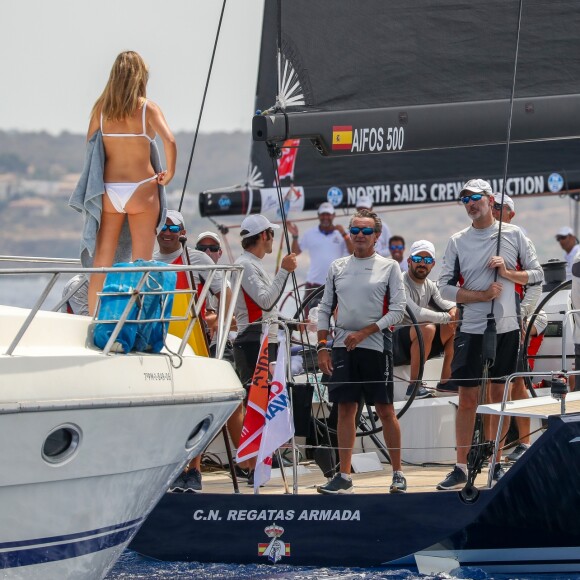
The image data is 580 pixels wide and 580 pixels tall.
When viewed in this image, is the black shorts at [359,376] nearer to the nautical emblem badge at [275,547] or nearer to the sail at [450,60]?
the nautical emblem badge at [275,547]

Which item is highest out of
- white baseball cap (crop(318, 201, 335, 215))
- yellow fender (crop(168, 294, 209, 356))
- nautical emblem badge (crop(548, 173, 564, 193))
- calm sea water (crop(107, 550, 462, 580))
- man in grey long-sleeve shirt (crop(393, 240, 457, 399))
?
white baseball cap (crop(318, 201, 335, 215))

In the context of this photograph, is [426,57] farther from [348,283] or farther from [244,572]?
[244,572]

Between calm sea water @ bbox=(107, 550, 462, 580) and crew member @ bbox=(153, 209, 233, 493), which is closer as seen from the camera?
calm sea water @ bbox=(107, 550, 462, 580)

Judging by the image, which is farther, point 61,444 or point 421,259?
point 421,259

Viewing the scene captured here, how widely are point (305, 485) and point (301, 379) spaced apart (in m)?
1.08

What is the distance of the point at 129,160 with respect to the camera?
704cm

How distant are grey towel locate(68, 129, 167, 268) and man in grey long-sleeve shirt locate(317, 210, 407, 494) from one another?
1119 mm

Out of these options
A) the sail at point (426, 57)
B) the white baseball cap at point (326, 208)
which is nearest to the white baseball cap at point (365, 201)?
the white baseball cap at point (326, 208)

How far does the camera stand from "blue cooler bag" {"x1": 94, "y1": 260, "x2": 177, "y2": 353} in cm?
580

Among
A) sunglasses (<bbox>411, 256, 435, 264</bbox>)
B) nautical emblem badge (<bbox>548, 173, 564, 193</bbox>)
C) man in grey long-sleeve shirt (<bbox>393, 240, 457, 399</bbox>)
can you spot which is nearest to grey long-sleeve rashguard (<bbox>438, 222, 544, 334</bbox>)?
man in grey long-sleeve shirt (<bbox>393, 240, 457, 399</bbox>)

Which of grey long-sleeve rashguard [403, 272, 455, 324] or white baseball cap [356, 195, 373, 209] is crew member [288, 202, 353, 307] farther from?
grey long-sleeve rashguard [403, 272, 455, 324]

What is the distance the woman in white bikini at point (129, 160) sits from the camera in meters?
6.96

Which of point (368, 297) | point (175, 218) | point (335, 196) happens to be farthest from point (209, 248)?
point (335, 196)

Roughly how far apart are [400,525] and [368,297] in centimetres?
122
